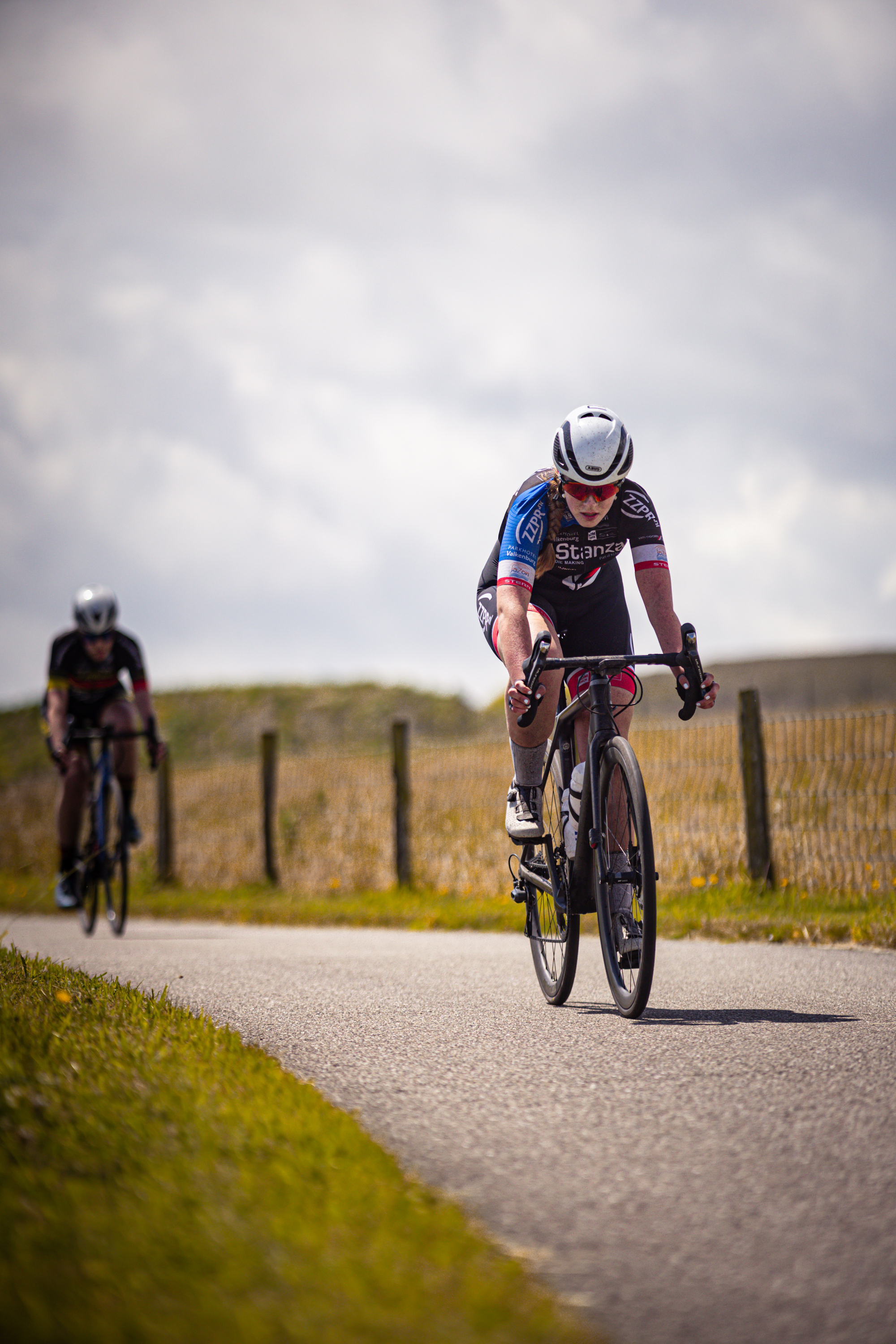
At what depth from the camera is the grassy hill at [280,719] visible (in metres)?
43.4

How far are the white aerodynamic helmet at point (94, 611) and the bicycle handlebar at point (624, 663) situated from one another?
5461 millimetres

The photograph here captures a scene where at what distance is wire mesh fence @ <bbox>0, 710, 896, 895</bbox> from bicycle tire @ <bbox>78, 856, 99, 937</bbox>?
3.36 metres

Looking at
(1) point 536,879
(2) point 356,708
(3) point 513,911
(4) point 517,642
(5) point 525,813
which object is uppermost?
(2) point 356,708

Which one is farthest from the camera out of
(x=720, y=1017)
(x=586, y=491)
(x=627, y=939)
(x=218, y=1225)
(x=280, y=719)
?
(x=280, y=719)

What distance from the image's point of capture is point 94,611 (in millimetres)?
9273

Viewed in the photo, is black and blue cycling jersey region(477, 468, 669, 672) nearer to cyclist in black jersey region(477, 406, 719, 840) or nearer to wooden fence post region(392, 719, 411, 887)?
cyclist in black jersey region(477, 406, 719, 840)

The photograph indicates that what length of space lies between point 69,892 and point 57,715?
150cm

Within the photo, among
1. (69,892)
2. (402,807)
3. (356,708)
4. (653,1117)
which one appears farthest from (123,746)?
(356,708)

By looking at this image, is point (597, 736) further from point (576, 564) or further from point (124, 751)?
point (124, 751)

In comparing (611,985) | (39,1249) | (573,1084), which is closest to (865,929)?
(611,985)

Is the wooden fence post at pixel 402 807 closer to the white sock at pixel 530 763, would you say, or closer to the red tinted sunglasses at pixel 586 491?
the white sock at pixel 530 763

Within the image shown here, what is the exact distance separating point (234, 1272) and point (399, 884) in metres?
10.3

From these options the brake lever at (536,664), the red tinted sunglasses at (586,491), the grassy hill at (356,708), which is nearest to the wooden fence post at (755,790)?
the red tinted sunglasses at (586,491)

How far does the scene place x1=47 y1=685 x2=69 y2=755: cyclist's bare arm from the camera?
921cm
